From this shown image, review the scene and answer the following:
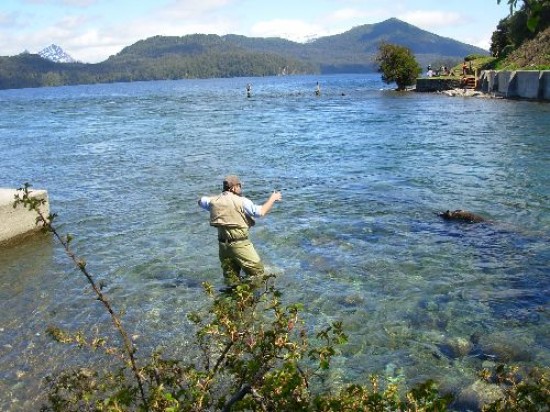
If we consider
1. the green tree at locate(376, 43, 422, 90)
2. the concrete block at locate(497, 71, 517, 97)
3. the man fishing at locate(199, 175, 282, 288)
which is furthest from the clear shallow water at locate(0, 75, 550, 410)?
the green tree at locate(376, 43, 422, 90)

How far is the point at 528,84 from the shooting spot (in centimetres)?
5028

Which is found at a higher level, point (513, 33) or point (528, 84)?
point (513, 33)

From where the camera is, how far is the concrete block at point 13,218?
12625 mm

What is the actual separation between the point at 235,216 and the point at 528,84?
48.7m

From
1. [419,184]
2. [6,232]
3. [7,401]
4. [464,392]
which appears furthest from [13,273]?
[419,184]

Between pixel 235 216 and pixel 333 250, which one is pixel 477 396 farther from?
pixel 333 250

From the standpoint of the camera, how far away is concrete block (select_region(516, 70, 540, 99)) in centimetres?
4875

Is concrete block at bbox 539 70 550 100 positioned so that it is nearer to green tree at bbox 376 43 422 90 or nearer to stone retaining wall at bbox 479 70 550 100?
stone retaining wall at bbox 479 70 550 100

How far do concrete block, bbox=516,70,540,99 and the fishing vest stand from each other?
4686cm

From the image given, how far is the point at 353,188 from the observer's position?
62.3 feet

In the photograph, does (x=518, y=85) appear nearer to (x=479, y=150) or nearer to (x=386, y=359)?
(x=479, y=150)

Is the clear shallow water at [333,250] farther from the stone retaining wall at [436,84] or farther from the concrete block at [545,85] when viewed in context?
the stone retaining wall at [436,84]

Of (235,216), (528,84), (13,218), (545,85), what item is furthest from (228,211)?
(528,84)

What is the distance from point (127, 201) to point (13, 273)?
6.68m
